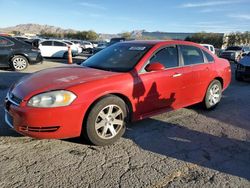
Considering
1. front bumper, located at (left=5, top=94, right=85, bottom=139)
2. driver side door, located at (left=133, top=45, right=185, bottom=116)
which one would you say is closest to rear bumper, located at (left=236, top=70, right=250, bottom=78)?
driver side door, located at (left=133, top=45, right=185, bottom=116)

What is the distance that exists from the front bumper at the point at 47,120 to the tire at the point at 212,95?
323cm

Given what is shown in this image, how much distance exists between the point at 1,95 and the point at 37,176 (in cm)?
430

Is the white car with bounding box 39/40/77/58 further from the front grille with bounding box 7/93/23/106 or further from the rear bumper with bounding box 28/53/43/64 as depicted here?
the front grille with bounding box 7/93/23/106

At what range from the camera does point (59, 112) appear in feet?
12.4

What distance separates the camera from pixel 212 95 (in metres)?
6.40

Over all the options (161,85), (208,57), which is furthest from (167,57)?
(208,57)

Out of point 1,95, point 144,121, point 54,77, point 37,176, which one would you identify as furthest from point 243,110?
point 1,95

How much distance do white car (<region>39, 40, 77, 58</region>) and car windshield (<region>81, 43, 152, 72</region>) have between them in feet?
51.1

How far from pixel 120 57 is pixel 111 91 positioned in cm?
117

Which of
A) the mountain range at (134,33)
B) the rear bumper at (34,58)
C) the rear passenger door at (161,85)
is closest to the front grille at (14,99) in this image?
the rear passenger door at (161,85)

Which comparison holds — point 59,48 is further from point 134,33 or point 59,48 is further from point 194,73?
point 134,33

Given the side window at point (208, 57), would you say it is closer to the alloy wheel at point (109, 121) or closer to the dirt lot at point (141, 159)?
the dirt lot at point (141, 159)

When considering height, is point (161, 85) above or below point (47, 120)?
Result: above

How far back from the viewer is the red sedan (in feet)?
12.5
